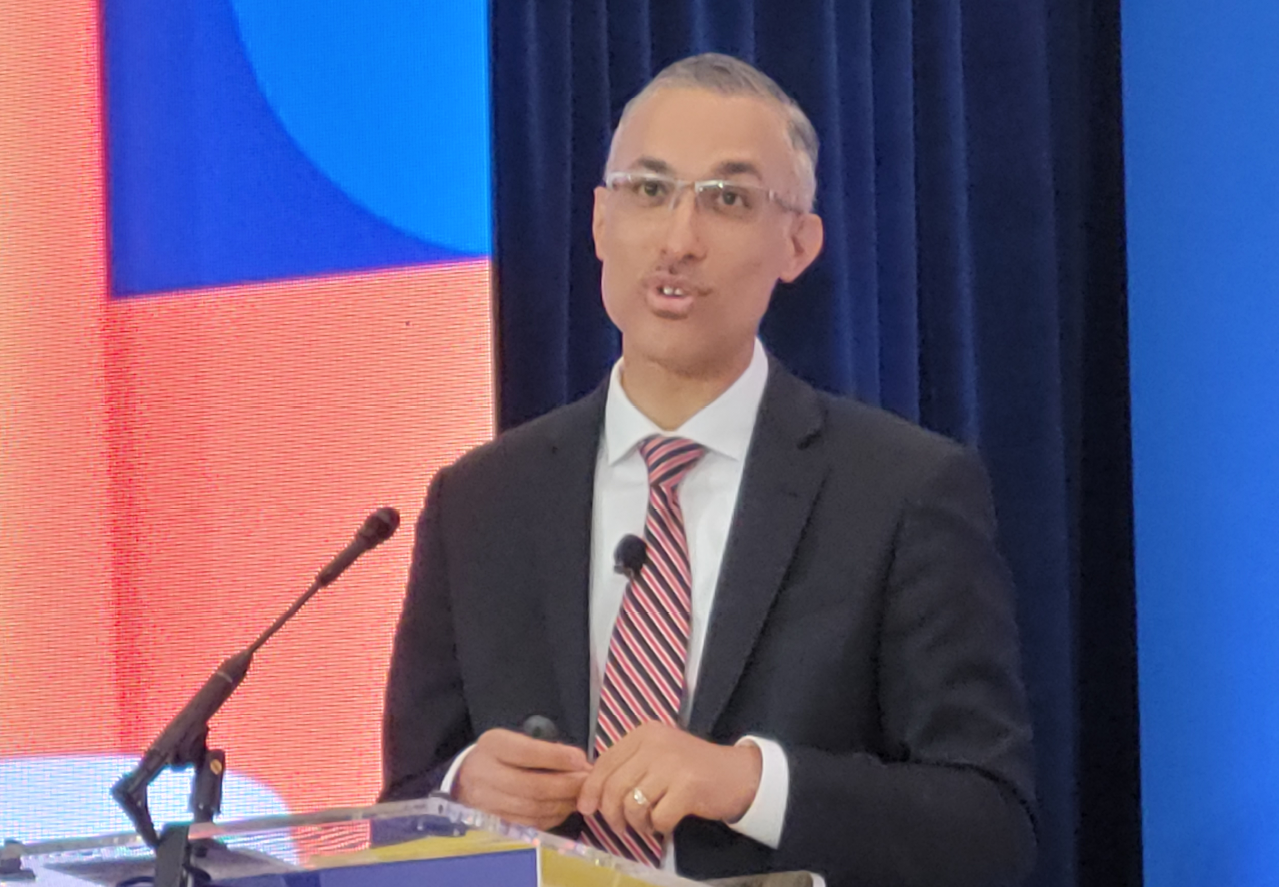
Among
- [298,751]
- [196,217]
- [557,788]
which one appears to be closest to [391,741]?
[557,788]

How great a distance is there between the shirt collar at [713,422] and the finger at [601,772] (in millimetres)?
616

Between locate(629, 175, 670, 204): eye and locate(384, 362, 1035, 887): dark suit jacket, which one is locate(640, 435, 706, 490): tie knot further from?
locate(629, 175, 670, 204): eye

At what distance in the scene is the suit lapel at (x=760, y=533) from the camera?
2.11m

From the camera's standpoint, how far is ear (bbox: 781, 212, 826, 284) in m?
2.39

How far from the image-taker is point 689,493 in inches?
89.6

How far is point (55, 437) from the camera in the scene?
10.4 feet

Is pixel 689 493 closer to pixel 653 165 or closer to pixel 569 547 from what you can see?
pixel 569 547

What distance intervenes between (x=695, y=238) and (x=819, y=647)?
1.92 ft

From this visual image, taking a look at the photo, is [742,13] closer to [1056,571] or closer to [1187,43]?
[1187,43]

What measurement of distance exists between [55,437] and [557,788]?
69.9 inches

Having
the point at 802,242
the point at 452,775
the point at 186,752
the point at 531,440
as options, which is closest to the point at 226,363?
the point at 531,440

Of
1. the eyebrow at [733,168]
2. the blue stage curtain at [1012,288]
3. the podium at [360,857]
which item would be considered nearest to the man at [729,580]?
the eyebrow at [733,168]

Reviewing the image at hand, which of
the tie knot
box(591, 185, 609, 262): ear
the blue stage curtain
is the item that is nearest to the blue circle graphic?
the blue stage curtain

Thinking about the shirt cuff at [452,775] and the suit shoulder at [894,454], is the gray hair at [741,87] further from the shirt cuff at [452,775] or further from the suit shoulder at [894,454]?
the shirt cuff at [452,775]
